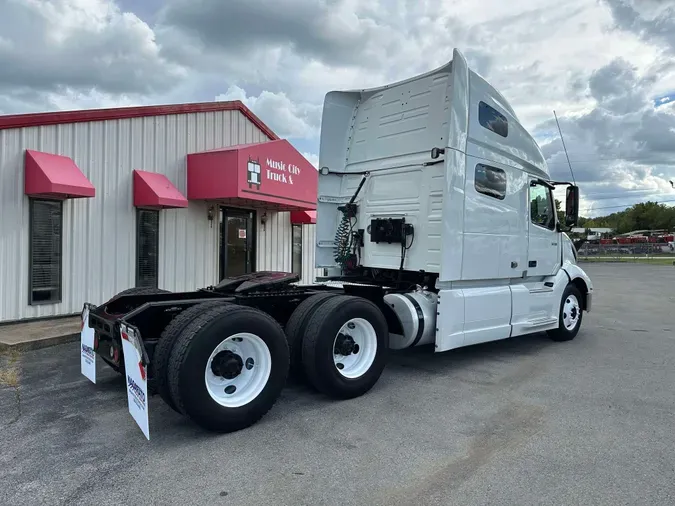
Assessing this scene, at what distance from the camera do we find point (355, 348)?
197 inches

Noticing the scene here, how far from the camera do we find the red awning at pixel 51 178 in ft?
24.6

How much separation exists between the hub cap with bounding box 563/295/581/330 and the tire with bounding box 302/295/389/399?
161 inches

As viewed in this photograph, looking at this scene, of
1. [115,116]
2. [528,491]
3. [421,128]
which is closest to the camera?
[528,491]

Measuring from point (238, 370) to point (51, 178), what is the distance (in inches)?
214

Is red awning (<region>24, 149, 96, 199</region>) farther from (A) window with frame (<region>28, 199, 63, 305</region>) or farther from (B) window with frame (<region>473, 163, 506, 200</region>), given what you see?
(B) window with frame (<region>473, 163, 506, 200</region>)

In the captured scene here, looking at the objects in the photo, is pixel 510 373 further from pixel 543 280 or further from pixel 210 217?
pixel 210 217

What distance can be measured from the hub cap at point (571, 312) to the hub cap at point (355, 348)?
4198 mm

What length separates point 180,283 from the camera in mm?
10484

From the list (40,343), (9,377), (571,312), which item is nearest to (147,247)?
(40,343)

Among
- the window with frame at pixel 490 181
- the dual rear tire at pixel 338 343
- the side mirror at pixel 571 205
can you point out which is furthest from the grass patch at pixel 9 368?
the side mirror at pixel 571 205

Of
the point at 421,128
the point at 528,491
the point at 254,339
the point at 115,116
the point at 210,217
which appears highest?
the point at 115,116

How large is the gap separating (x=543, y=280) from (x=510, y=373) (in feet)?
7.10

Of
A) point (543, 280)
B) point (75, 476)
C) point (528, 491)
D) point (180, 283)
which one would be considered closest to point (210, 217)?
point (180, 283)

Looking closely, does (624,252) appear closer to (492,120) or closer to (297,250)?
(297,250)
